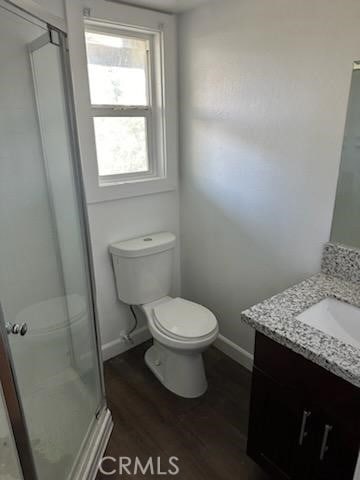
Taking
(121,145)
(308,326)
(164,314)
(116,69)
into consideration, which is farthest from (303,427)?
(116,69)

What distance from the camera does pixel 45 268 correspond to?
5.17 feet

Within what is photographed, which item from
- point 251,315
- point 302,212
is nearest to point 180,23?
point 302,212

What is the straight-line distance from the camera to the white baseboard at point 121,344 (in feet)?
7.51

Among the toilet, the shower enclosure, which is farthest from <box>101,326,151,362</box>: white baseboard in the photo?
the shower enclosure

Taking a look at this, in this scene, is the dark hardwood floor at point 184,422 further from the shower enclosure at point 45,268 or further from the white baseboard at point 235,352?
the shower enclosure at point 45,268

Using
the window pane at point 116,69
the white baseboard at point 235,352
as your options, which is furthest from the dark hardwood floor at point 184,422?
the window pane at point 116,69

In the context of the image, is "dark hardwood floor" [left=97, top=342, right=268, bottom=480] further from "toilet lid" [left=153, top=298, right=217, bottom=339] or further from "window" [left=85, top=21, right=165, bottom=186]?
"window" [left=85, top=21, right=165, bottom=186]

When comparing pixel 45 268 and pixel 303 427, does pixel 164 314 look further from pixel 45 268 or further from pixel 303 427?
pixel 303 427

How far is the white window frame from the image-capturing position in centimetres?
170

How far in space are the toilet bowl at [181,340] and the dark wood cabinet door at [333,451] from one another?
2.53 ft

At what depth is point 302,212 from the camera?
166 centimetres

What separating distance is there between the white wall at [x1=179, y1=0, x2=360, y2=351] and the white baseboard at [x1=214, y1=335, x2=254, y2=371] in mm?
53

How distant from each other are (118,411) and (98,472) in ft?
1.16

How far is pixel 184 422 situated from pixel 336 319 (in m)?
1.02
